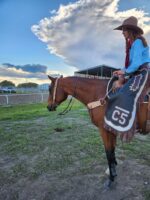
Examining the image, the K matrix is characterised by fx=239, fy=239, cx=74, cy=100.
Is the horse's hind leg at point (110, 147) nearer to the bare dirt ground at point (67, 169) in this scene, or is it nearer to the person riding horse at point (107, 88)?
the person riding horse at point (107, 88)

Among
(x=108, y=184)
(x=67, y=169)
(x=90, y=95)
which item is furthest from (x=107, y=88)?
(x=67, y=169)

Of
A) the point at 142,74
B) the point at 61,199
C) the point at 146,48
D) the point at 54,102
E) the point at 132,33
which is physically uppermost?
the point at 132,33

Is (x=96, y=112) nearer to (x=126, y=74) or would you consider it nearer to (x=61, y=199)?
(x=126, y=74)

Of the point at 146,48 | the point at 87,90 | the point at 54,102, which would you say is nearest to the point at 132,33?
the point at 146,48

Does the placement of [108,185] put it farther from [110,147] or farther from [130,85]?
[130,85]

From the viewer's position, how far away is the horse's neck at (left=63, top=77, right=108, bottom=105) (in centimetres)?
348

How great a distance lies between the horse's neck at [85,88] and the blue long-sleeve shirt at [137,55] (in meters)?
0.56

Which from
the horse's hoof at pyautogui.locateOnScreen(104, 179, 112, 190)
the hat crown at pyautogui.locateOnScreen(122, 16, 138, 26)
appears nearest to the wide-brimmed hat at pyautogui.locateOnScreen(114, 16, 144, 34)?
the hat crown at pyautogui.locateOnScreen(122, 16, 138, 26)

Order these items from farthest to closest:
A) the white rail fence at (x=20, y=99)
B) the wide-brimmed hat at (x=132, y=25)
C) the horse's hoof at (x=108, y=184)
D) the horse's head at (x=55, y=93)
Answer: the white rail fence at (x=20, y=99) < the horse's head at (x=55, y=93) < the horse's hoof at (x=108, y=184) < the wide-brimmed hat at (x=132, y=25)

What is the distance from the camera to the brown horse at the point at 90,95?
11.0ft

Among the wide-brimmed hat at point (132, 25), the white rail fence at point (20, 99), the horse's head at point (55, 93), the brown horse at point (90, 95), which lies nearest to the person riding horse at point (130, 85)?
the wide-brimmed hat at point (132, 25)

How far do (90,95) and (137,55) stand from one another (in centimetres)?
94

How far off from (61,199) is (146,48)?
2.25 m

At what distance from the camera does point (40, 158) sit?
4.65 meters
